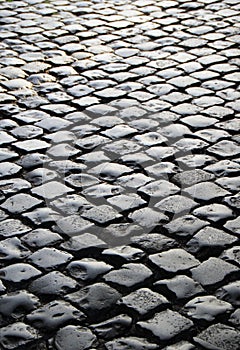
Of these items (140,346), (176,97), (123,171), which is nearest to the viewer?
(140,346)

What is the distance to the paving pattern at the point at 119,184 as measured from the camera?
124 inches

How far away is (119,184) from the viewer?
428cm

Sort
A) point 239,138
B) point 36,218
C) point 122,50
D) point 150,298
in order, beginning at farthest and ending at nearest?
point 122,50 < point 239,138 < point 36,218 < point 150,298

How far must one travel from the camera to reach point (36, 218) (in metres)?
3.94

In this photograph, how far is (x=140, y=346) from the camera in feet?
9.70

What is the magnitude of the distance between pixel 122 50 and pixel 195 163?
2.26 m

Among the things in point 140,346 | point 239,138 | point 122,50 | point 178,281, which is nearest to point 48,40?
point 122,50

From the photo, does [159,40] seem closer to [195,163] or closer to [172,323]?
[195,163]

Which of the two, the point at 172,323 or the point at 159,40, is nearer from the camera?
the point at 172,323

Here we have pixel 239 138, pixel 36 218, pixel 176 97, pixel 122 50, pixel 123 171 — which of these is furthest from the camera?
pixel 122 50

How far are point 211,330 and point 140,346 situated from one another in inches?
13.1

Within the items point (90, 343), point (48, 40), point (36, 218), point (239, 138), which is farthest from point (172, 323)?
point (48, 40)

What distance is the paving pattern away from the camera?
3154mm

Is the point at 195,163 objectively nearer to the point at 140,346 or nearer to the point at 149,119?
the point at 149,119
